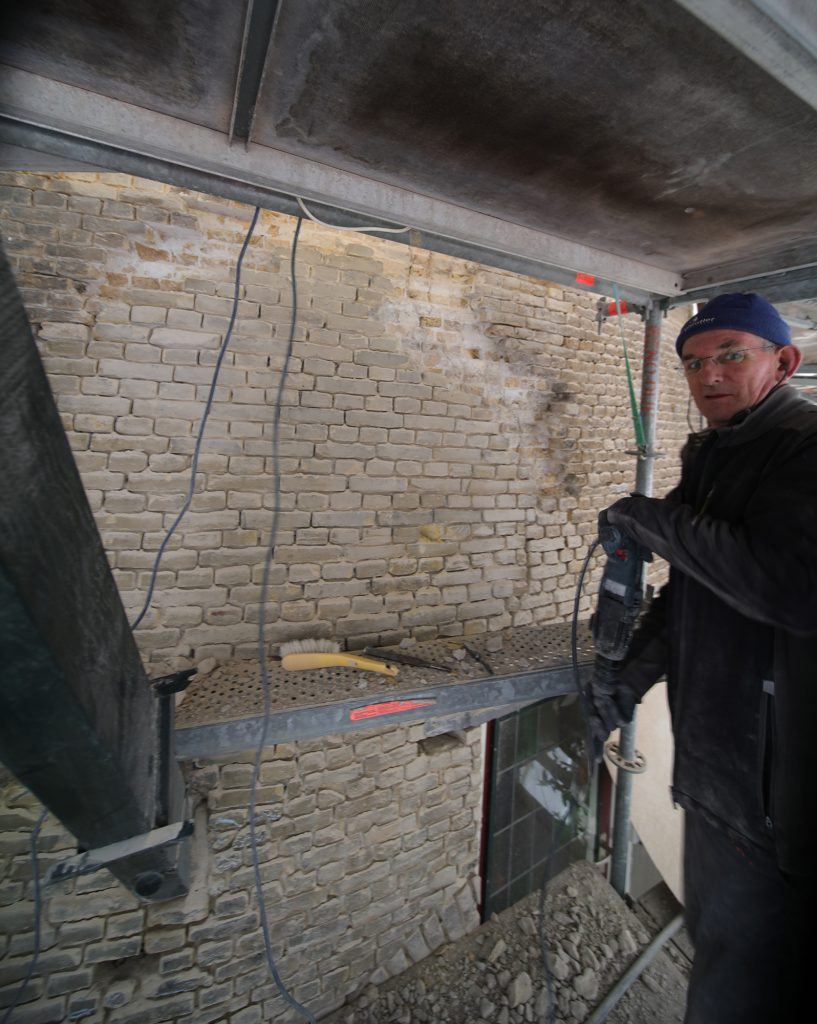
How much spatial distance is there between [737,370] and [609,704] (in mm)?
1557

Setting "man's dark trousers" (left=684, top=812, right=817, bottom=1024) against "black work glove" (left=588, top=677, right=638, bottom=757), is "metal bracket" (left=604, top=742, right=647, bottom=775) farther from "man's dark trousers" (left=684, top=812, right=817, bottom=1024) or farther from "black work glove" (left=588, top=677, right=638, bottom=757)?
"man's dark trousers" (left=684, top=812, right=817, bottom=1024)

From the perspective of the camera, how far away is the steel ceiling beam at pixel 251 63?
0.92 m

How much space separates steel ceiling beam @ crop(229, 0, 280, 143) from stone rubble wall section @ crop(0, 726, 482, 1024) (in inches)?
116

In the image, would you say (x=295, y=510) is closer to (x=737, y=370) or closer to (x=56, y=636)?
(x=56, y=636)

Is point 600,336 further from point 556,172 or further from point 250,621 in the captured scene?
point 250,621

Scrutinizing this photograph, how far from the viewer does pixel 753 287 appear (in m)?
2.07

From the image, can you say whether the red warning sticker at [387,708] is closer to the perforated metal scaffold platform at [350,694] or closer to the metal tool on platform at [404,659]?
the perforated metal scaffold platform at [350,694]

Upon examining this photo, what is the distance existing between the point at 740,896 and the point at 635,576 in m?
1.16

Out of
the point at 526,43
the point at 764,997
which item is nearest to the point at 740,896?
the point at 764,997

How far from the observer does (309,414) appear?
8.94ft

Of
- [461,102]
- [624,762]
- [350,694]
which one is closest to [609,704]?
[350,694]

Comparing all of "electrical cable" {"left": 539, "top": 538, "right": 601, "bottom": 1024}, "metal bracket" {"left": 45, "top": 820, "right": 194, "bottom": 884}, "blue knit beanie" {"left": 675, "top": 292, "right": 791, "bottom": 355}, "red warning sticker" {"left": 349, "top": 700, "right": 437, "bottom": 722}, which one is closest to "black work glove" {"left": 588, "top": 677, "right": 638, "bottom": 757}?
"electrical cable" {"left": 539, "top": 538, "right": 601, "bottom": 1024}

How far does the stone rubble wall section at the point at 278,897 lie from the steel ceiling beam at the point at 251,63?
9.64 feet

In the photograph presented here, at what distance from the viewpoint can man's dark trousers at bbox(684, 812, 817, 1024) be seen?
4.91 feet
